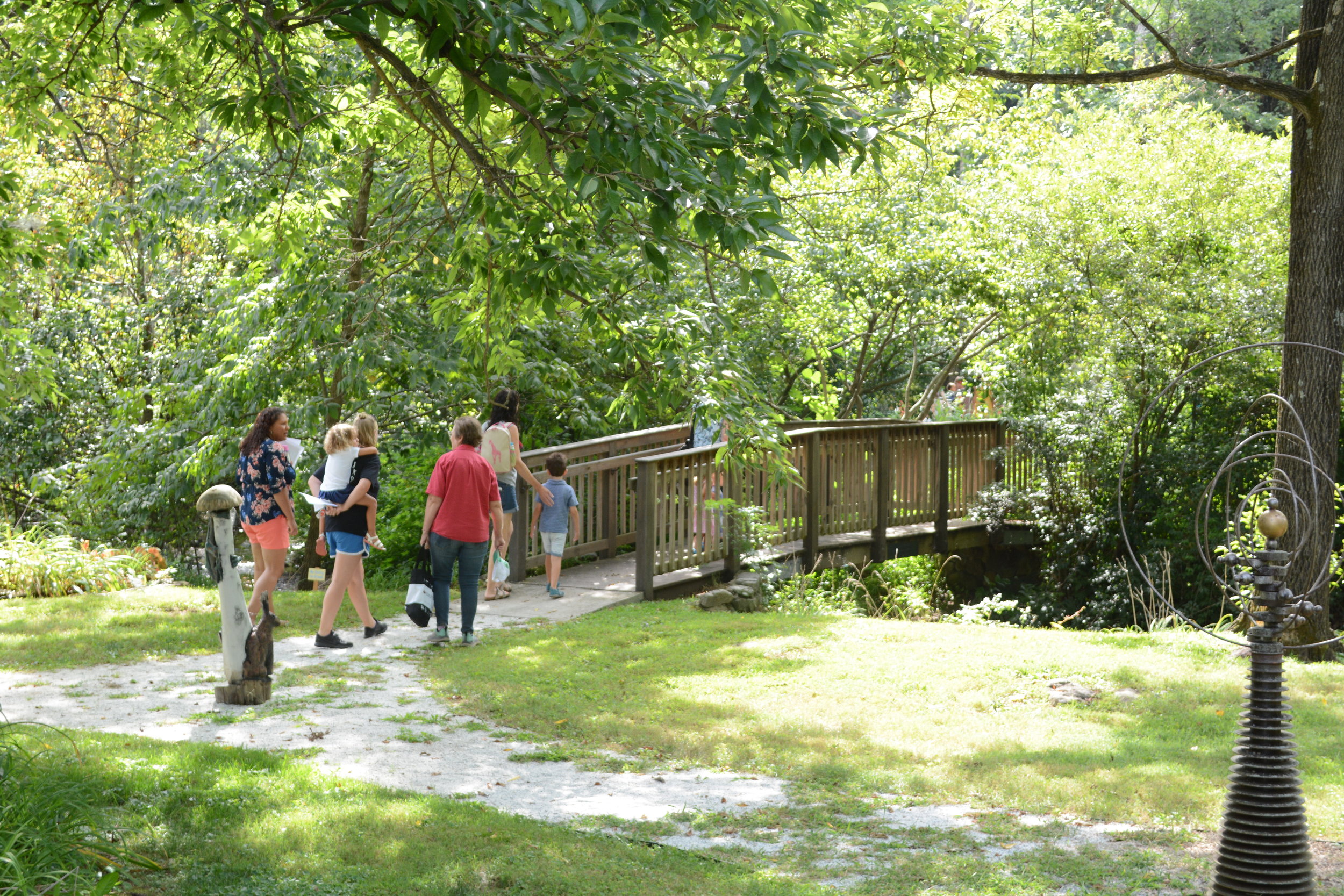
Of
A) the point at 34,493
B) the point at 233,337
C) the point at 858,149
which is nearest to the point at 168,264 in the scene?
the point at 34,493

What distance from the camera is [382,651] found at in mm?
8547

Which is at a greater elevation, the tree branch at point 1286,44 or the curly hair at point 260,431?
the tree branch at point 1286,44

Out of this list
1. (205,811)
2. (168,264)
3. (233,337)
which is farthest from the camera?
(168,264)

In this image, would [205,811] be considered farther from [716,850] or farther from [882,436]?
[882,436]

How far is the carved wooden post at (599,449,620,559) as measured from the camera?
12.4 m

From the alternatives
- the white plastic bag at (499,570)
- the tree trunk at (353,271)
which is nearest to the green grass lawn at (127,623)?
the white plastic bag at (499,570)

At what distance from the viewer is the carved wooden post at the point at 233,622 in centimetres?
646

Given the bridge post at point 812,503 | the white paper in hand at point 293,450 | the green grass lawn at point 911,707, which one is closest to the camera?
the green grass lawn at point 911,707

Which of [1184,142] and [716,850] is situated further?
[1184,142]

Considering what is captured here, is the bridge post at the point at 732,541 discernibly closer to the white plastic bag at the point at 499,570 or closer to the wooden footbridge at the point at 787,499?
the wooden footbridge at the point at 787,499

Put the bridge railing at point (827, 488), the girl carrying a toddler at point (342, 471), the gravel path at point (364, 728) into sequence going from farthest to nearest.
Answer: the bridge railing at point (827, 488), the girl carrying a toddler at point (342, 471), the gravel path at point (364, 728)

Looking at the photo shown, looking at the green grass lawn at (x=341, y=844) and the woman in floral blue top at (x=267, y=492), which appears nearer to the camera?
the green grass lawn at (x=341, y=844)

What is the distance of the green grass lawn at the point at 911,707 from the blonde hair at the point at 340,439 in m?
1.64

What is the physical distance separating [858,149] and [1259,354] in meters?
9.20
